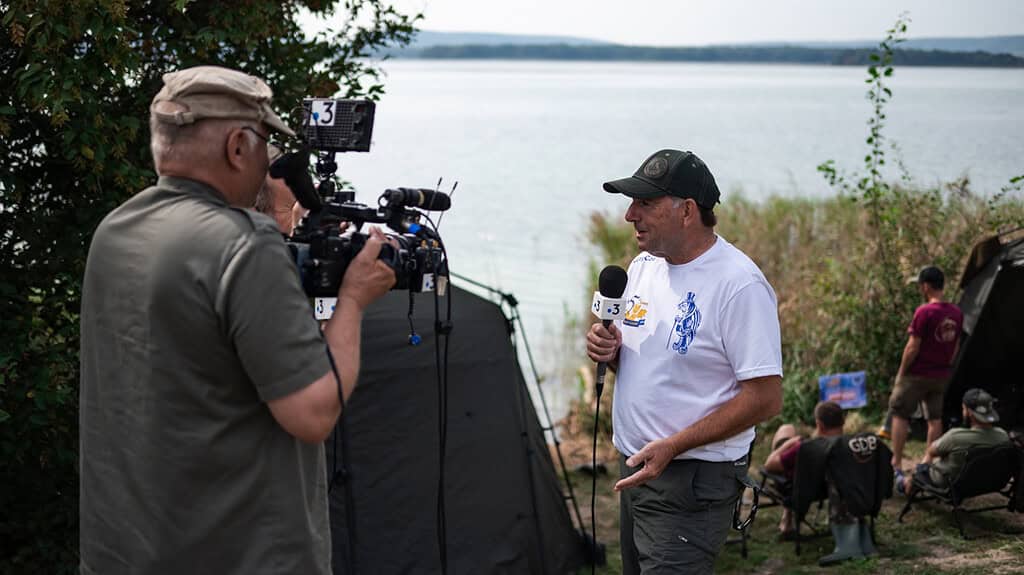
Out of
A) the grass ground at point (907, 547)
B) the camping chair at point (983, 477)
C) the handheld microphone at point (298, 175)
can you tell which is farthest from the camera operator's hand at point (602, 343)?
the camping chair at point (983, 477)

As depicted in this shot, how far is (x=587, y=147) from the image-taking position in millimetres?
38156

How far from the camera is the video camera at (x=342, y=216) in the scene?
85.0 inches

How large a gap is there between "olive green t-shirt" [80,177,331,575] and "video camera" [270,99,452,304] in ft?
0.68

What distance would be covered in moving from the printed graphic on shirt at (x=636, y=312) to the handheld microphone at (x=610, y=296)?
29mm

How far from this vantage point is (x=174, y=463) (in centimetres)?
195

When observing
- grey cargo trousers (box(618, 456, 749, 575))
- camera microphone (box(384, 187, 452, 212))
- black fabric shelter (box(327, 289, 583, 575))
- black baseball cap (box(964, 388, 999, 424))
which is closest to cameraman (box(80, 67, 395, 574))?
camera microphone (box(384, 187, 452, 212))

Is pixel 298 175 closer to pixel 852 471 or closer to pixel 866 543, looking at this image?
pixel 852 471

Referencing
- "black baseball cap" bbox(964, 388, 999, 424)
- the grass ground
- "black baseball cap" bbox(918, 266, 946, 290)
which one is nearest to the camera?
the grass ground

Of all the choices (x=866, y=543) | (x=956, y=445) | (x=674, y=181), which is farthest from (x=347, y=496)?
(x=956, y=445)

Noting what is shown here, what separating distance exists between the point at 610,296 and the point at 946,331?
4785 mm

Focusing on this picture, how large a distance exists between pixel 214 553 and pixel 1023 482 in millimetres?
5677

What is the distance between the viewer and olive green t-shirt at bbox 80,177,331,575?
1883 millimetres

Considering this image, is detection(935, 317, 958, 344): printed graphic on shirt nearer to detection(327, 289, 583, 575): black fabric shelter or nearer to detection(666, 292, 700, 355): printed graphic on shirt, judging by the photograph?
detection(327, 289, 583, 575): black fabric shelter

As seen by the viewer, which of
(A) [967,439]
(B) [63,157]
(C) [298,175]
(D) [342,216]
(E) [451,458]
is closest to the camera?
(C) [298,175]
